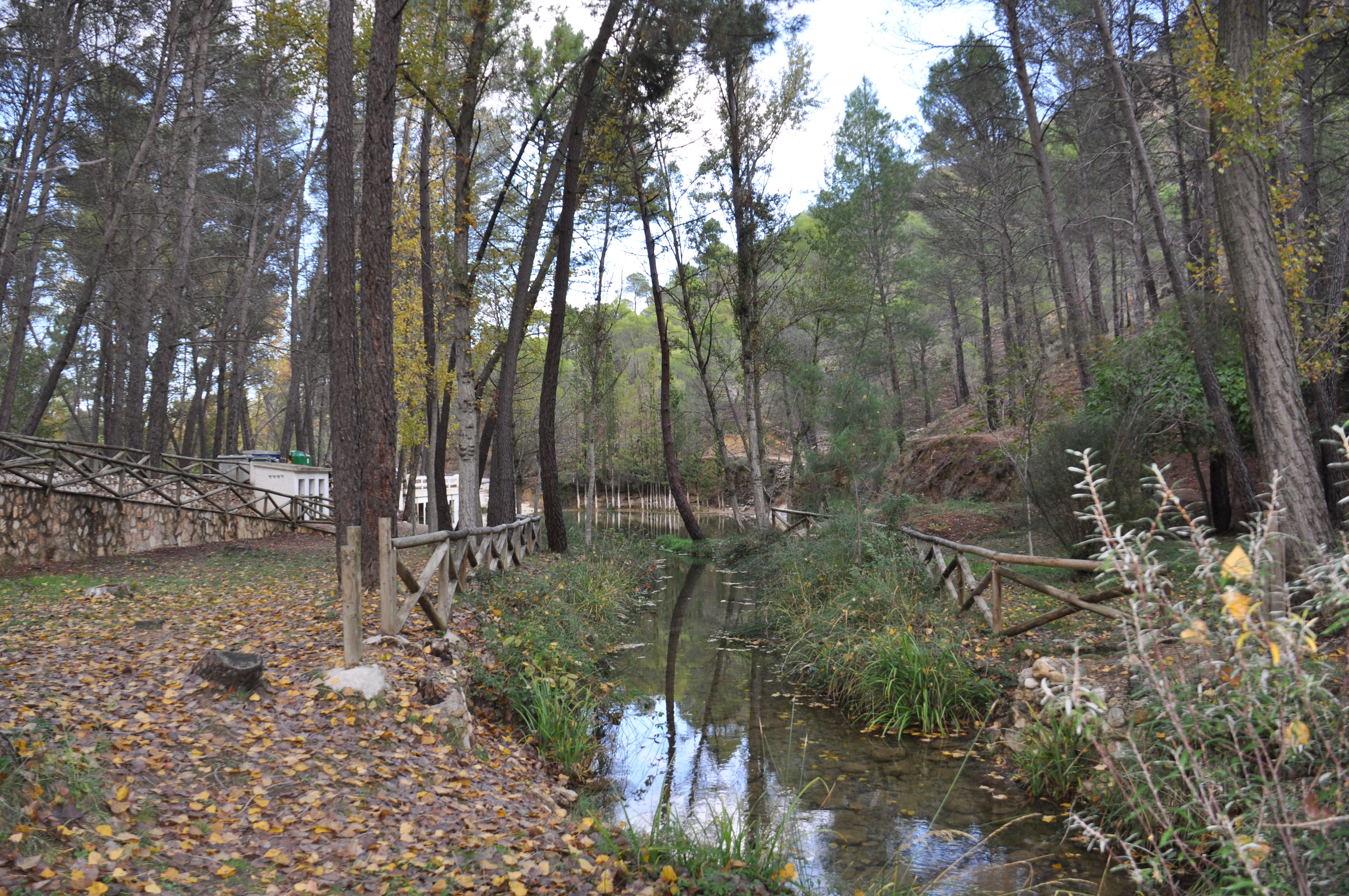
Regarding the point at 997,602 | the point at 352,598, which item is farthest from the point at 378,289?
the point at 997,602

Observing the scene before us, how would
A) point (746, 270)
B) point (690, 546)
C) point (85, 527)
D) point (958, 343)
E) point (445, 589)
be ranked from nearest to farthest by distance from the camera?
1. point (445, 589)
2. point (85, 527)
3. point (746, 270)
4. point (690, 546)
5. point (958, 343)

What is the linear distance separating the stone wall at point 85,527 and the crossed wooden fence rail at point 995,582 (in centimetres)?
1197

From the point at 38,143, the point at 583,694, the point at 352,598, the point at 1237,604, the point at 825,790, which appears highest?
the point at 38,143

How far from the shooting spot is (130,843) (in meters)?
3.25

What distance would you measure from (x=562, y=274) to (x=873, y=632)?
352 inches

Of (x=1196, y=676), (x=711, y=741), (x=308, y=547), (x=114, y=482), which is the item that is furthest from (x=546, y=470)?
(x=1196, y=676)

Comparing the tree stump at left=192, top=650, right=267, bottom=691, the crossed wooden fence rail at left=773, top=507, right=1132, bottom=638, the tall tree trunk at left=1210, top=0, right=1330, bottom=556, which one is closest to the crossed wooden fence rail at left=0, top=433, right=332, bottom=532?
the tree stump at left=192, top=650, right=267, bottom=691

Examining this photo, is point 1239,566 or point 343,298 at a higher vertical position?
point 343,298

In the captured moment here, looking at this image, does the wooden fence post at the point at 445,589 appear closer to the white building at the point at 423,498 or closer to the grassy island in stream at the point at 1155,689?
the grassy island in stream at the point at 1155,689

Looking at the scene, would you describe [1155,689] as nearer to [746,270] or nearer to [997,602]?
[997,602]

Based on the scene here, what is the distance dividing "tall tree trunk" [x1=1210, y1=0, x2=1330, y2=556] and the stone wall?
1403 cm

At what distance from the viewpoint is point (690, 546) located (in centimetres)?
2072

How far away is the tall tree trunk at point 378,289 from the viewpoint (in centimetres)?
774

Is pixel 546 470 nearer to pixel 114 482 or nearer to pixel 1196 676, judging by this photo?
pixel 114 482
